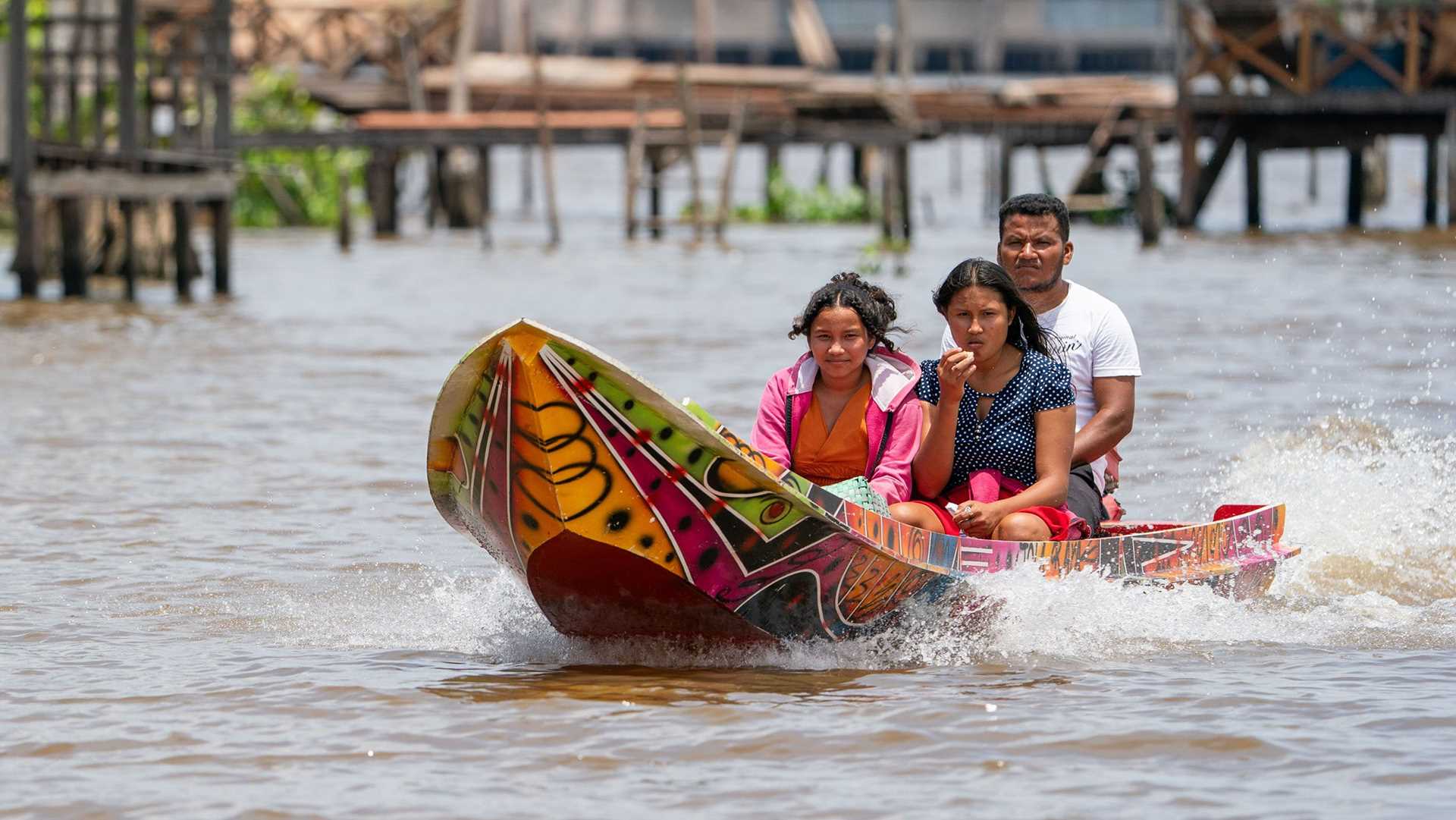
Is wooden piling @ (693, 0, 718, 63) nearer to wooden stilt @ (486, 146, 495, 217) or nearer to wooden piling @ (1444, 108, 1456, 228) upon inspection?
wooden stilt @ (486, 146, 495, 217)

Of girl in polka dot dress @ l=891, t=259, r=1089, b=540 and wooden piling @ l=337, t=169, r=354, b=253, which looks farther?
wooden piling @ l=337, t=169, r=354, b=253

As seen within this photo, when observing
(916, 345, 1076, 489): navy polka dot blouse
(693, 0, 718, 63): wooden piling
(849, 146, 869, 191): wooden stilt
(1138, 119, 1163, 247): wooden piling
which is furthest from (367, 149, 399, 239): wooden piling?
(916, 345, 1076, 489): navy polka dot blouse

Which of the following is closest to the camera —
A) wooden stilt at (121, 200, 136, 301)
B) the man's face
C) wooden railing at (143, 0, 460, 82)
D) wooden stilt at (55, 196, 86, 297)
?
the man's face

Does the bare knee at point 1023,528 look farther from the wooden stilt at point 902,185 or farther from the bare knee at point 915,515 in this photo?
the wooden stilt at point 902,185

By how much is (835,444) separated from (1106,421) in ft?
3.41

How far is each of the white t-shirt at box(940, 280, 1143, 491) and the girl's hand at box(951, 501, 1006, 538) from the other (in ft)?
2.64

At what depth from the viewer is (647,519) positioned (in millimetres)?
5211

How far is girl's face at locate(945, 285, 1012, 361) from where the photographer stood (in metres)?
5.80

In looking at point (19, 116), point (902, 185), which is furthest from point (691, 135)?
point (19, 116)

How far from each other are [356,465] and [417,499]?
0.84 metres

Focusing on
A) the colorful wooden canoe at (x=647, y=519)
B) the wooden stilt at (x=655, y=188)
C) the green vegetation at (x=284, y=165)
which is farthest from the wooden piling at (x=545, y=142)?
the colorful wooden canoe at (x=647, y=519)

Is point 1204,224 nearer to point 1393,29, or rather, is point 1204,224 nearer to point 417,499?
point 1393,29

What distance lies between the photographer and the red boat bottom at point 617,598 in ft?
17.4

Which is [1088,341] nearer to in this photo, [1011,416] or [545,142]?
[1011,416]
